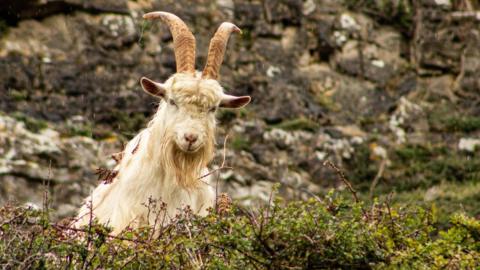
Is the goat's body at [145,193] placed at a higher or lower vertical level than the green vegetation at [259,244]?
lower

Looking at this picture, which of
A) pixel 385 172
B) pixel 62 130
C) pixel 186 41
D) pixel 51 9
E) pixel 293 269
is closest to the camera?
pixel 293 269

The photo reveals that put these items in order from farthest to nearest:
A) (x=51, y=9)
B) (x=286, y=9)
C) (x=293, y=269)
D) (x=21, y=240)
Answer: (x=286, y=9) → (x=51, y=9) → (x=21, y=240) → (x=293, y=269)

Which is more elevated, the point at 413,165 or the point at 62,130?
the point at 62,130

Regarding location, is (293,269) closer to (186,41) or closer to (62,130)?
(186,41)

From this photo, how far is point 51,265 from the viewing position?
5.31 metres

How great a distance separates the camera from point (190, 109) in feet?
27.6

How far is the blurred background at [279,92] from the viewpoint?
17.9m

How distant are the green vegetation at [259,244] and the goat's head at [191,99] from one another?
2480 millimetres

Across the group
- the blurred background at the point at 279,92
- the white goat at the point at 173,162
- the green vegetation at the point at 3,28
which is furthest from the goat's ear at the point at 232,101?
the green vegetation at the point at 3,28

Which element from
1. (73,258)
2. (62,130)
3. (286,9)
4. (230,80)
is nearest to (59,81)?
(62,130)

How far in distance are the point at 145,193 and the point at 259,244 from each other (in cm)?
354

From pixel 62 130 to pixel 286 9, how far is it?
6433 millimetres

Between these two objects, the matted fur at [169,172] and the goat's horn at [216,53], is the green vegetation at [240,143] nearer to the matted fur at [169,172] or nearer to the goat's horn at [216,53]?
the goat's horn at [216,53]

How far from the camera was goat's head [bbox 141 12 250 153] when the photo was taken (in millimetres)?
8320
